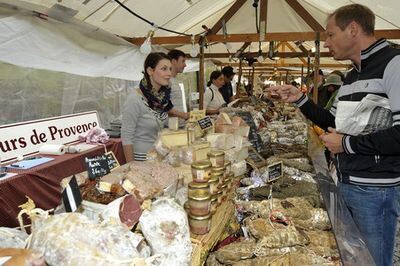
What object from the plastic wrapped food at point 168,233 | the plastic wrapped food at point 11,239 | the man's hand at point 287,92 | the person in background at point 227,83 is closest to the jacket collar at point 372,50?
the man's hand at point 287,92

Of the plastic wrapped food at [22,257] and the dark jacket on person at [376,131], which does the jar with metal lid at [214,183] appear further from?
the plastic wrapped food at [22,257]

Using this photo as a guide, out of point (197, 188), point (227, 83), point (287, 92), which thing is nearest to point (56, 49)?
point (287, 92)

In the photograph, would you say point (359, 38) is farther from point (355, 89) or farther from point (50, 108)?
point (50, 108)

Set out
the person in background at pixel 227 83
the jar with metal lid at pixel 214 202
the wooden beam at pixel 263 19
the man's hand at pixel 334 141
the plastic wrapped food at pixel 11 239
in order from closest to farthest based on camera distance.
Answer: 1. the plastic wrapped food at pixel 11 239
2. the jar with metal lid at pixel 214 202
3. the man's hand at pixel 334 141
4. the wooden beam at pixel 263 19
5. the person in background at pixel 227 83

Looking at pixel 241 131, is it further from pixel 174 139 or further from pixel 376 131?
pixel 376 131

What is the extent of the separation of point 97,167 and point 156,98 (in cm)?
113

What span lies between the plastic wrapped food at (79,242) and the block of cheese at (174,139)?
949 millimetres

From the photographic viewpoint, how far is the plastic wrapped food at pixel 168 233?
0.87 meters

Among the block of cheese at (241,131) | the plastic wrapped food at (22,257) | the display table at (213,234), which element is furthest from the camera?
the block of cheese at (241,131)

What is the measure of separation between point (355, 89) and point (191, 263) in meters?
1.09

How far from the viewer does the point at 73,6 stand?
2.67 meters

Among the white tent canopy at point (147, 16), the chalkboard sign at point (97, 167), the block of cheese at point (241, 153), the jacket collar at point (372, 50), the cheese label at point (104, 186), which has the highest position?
the white tent canopy at point (147, 16)

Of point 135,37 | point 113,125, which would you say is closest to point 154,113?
point 113,125

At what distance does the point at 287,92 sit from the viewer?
195 cm
